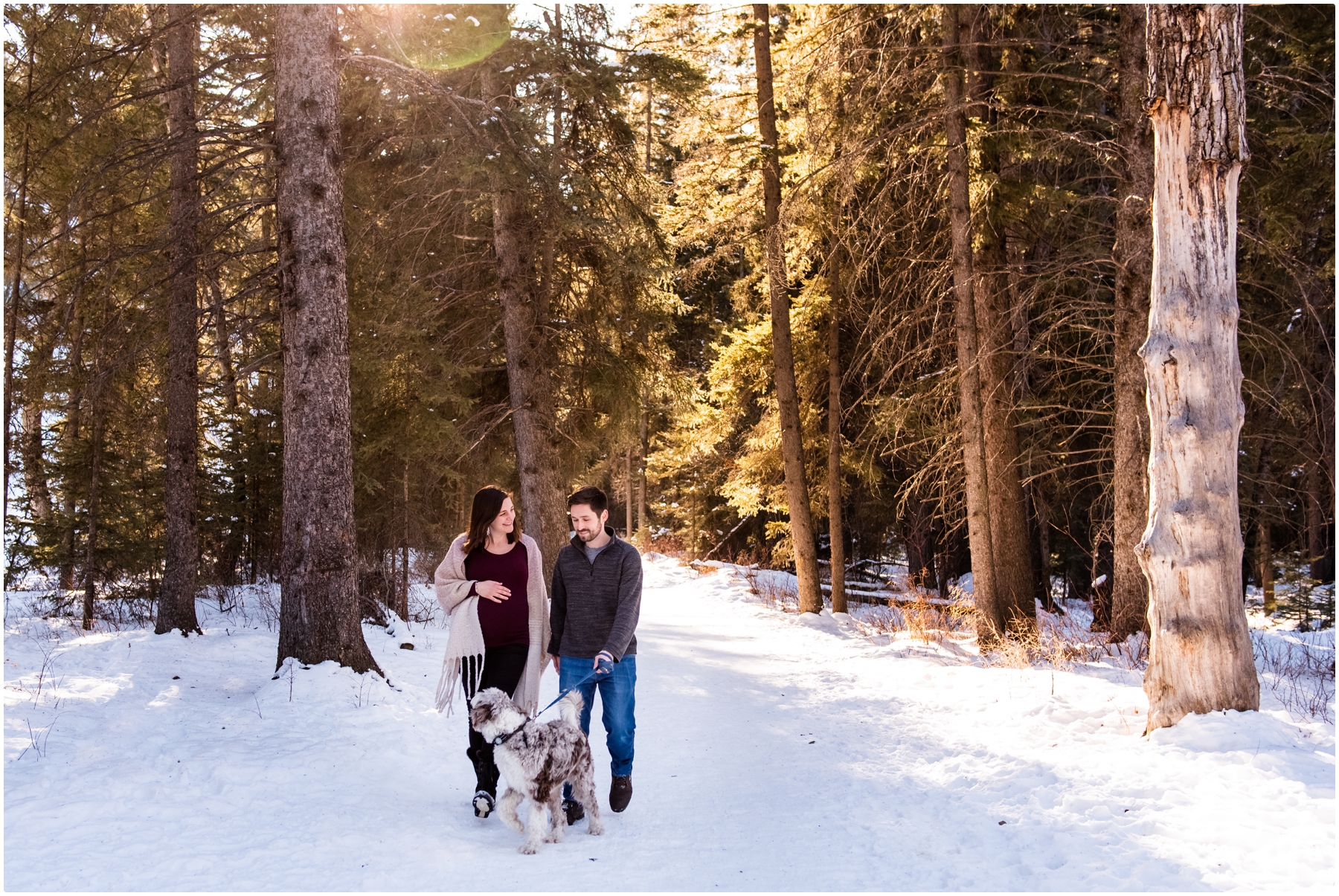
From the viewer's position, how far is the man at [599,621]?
524cm

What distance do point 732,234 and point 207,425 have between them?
32.5ft

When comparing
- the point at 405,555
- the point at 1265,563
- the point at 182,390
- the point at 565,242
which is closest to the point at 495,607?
the point at 182,390

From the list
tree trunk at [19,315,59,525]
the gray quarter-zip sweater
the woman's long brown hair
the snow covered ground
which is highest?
tree trunk at [19,315,59,525]

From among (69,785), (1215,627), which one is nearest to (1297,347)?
(1215,627)

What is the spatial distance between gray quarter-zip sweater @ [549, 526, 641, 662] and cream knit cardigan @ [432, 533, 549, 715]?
156mm

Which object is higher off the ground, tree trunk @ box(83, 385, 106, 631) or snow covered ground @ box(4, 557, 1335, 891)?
tree trunk @ box(83, 385, 106, 631)

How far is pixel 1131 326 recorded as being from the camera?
32.4 feet

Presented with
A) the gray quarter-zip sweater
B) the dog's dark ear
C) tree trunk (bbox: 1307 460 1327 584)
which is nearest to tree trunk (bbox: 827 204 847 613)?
tree trunk (bbox: 1307 460 1327 584)

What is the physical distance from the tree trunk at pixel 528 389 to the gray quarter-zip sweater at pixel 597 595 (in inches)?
276

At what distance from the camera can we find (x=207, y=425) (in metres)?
13.4

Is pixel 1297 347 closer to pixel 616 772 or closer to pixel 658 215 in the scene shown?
pixel 658 215

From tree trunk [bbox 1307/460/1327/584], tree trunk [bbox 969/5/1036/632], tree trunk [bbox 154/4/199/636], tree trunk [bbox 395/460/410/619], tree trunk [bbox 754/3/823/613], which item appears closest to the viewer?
tree trunk [bbox 154/4/199/636]

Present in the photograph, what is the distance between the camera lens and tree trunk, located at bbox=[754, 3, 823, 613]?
595 inches

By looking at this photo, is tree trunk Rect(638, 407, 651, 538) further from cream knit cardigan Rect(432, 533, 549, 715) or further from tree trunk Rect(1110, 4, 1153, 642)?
cream knit cardigan Rect(432, 533, 549, 715)
